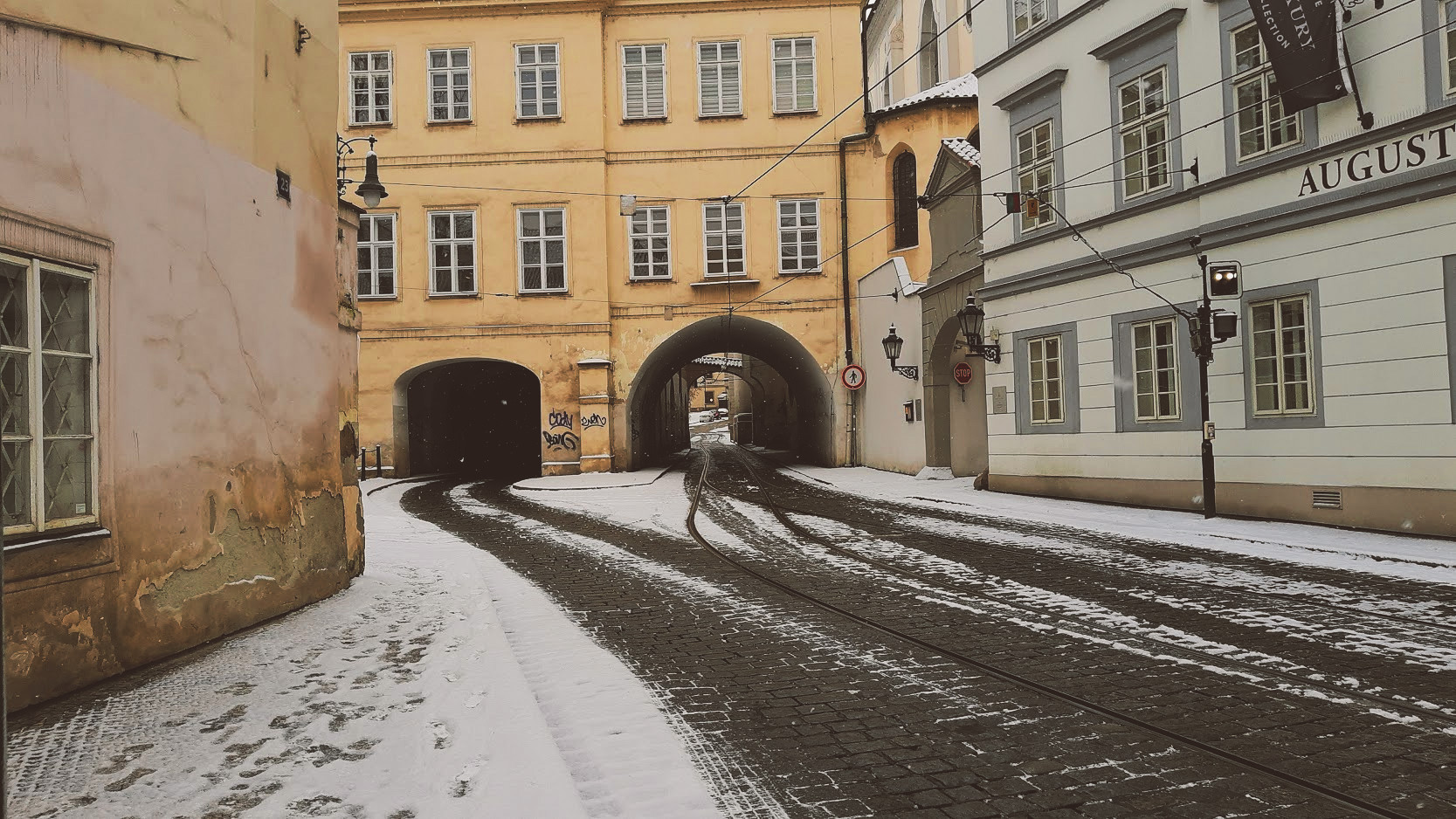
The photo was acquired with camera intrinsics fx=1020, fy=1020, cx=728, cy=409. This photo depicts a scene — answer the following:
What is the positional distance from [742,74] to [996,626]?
22307 mm

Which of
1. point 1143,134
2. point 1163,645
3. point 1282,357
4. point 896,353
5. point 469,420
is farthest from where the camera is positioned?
point 469,420

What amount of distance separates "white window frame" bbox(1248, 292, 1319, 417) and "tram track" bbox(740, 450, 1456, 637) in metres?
2.93

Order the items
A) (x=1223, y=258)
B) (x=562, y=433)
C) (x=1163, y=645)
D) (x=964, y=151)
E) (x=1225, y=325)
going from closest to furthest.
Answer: (x=1163, y=645)
(x=1225, y=325)
(x=1223, y=258)
(x=964, y=151)
(x=562, y=433)

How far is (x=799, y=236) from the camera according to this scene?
26875mm

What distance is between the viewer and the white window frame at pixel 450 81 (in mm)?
26609

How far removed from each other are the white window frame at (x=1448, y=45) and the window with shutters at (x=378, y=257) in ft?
74.6

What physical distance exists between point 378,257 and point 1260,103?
69.2 feet

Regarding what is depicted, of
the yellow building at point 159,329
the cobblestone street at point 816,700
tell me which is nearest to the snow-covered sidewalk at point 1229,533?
the cobblestone street at point 816,700

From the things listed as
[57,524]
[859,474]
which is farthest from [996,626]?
[859,474]

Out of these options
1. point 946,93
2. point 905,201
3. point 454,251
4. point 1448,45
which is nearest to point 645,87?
point 454,251

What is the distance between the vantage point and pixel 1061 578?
28.7ft

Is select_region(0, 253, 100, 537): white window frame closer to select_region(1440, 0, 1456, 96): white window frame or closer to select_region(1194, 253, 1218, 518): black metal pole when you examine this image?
select_region(1194, 253, 1218, 518): black metal pole

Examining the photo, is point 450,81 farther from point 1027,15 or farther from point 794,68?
point 1027,15

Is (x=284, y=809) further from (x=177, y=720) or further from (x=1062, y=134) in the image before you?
(x=1062, y=134)
